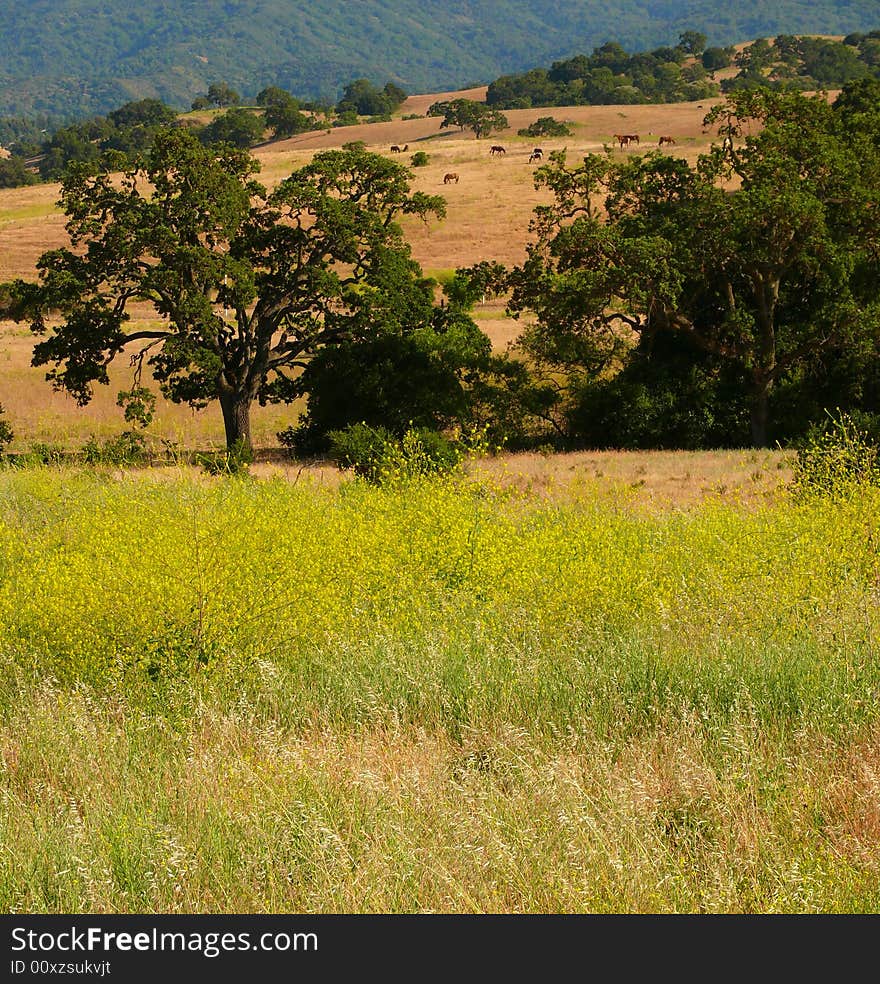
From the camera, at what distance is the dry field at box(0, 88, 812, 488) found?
34969 mm

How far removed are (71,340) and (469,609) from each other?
2173cm

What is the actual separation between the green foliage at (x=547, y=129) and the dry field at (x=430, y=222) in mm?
1477

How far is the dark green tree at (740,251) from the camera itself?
95.0 feet

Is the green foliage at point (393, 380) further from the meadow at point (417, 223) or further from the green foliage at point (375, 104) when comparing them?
the green foliage at point (375, 104)

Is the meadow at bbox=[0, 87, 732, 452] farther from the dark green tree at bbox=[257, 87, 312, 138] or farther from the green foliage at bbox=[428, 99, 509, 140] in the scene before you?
the dark green tree at bbox=[257, 87, 312, 138]

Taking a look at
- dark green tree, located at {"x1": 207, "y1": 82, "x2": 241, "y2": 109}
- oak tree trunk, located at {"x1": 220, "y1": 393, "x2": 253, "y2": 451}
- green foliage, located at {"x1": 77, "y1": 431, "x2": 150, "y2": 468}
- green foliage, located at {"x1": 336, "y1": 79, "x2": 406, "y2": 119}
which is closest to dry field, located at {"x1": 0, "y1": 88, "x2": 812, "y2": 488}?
green foliage, located at {"x1": 77, "y1": 431, "x2": 150, "y2": 468}

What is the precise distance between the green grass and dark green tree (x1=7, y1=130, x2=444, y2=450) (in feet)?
56.0

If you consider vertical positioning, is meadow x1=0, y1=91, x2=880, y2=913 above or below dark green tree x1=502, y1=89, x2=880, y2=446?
below

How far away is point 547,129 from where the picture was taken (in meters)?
107

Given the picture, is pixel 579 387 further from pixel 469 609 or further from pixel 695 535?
pixel 469 609

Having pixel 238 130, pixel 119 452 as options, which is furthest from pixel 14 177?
pixel 119 452

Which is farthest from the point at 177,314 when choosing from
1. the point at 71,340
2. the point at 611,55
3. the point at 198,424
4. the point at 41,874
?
the point at 611,55

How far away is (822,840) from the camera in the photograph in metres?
5.73

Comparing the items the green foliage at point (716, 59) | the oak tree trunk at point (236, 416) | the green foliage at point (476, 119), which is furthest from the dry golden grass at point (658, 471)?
the green foliage at point (716, 59)
